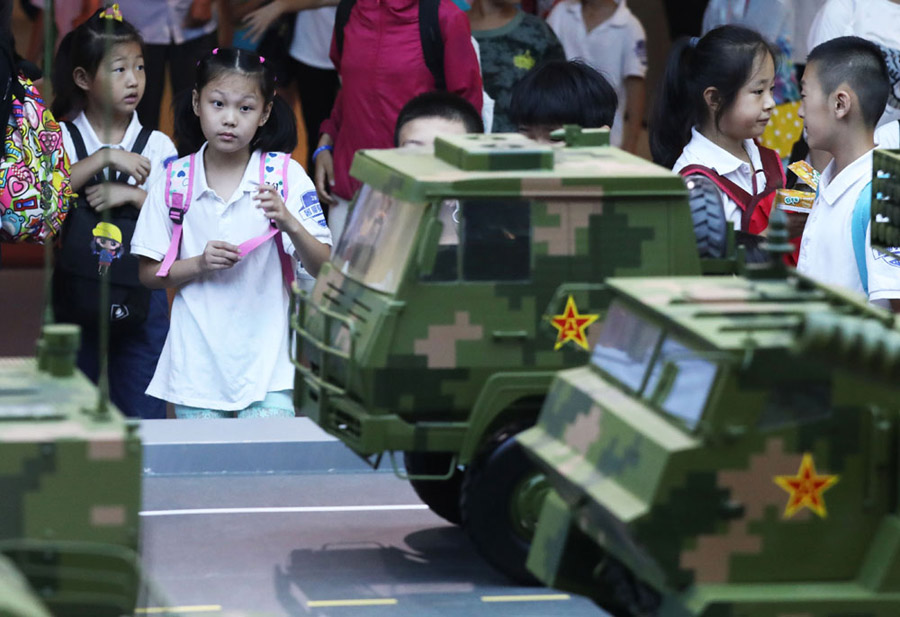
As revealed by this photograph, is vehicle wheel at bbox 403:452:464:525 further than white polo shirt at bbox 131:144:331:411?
No

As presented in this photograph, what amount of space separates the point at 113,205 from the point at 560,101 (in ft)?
8.19

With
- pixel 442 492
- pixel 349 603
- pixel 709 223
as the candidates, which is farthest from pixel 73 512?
pixel 709 223

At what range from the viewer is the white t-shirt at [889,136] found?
1041 cm

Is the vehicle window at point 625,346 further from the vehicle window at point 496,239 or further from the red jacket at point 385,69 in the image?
the red jacket at point 385,69

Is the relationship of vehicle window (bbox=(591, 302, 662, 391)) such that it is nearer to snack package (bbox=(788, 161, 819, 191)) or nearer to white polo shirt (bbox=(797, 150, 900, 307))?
white polo shirt (bbox=(797, 150, 900, 307))

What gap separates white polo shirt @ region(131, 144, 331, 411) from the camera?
836 cm

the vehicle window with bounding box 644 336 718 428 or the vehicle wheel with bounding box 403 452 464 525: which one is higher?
the vehicle window with bounding box 644 336 718 428

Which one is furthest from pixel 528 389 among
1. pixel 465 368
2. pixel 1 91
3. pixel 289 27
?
pixel 289 27

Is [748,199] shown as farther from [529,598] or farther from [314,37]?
[314,37]

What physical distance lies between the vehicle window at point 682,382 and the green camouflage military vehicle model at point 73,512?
1561mm

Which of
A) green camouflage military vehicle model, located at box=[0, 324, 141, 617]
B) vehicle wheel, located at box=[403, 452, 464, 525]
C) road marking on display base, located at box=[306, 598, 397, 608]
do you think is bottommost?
road marking on display base, located at box=[306, 598, 397, 608]

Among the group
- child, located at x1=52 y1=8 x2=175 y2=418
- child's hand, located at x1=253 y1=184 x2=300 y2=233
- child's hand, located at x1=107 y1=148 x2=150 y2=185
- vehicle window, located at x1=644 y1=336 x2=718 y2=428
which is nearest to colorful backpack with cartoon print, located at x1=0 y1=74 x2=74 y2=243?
child, located at x1=52 y1=8 x2=175 y2=418

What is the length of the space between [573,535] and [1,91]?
4.15 meters

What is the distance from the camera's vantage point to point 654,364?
221 inches
